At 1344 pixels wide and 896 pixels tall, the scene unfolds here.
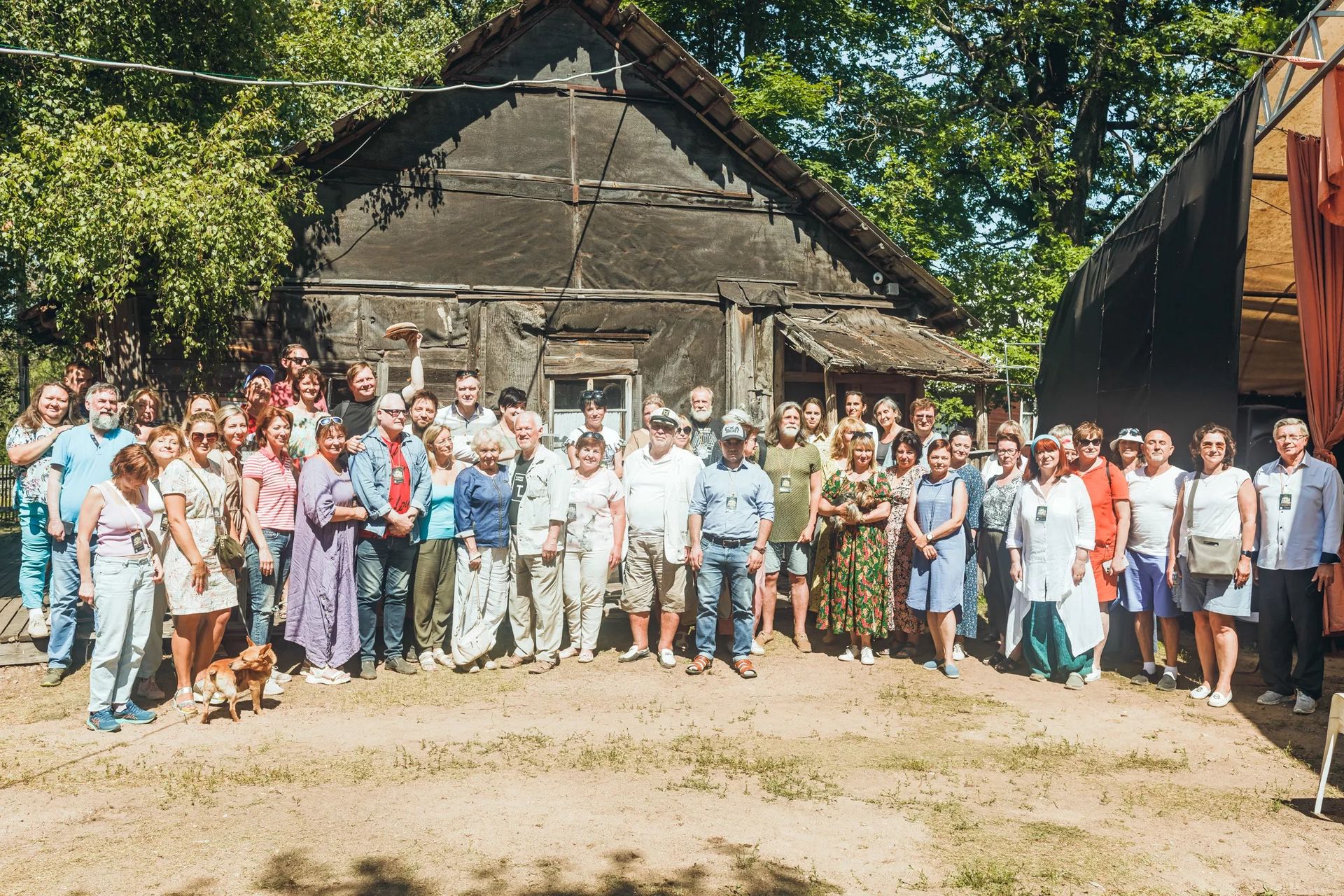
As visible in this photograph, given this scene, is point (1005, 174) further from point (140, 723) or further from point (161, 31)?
point (140, 723)

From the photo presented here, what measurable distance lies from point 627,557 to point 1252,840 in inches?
183

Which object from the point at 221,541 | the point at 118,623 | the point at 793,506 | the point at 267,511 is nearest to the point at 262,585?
the point at 267,511

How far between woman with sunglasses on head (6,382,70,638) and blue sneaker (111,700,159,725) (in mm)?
1985

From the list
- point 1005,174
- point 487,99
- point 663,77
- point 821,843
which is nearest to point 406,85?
point 487,99

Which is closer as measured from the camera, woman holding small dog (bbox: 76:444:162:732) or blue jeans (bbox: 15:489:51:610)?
woman holding small dog (bbox: 76:444:162:732)

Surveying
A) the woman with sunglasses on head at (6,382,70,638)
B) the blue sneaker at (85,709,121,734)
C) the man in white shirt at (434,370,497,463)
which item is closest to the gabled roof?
the man in white shirt at (434,370,497,463)

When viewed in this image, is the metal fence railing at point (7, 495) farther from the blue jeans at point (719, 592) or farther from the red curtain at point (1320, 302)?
the red curtain at point (1320, 302)

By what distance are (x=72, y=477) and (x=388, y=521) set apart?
2148mm

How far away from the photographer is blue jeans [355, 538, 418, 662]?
305 inches

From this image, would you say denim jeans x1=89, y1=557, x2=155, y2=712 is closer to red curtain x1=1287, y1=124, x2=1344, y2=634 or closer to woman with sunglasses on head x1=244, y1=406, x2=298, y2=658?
woman with sunglasses on head x1=244, y1=406, x2=298, y2=658

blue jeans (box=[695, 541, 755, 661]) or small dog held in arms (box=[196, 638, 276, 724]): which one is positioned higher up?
blue jeans (box=[695, 541, 755, 661])

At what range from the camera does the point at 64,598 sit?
757 centimetres

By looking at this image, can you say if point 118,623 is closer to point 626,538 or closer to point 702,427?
point 626,538

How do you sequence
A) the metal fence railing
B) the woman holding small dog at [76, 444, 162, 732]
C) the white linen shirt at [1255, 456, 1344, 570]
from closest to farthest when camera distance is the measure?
the woman holding small dog at [76, 444, 162, 732] → the white linen shirt at [1255, 456, 1344, 570] → the metal fence railing
